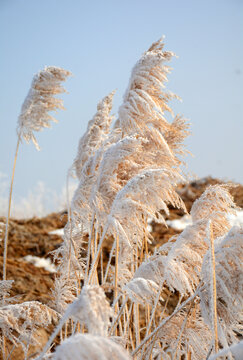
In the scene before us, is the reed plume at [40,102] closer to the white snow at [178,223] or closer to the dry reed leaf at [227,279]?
the dry reed leaf at [227,279]

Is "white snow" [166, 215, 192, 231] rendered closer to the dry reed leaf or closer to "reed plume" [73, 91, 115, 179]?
"reed plume" [73, 91, 115, 179]

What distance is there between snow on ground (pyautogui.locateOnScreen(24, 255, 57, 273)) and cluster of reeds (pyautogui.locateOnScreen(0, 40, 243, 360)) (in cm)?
355

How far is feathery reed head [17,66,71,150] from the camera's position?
407cm

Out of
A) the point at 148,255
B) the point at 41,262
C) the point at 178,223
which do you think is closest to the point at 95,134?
the point at 148,255

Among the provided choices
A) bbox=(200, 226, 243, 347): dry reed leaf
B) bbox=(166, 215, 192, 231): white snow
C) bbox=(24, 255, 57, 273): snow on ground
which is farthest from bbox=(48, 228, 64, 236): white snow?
bbox=(200, 226, 243, 347): dry reed leaf

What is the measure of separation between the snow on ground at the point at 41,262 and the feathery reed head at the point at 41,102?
134 inches

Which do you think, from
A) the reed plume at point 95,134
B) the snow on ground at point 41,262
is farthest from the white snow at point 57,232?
the reed plume at point 95,134

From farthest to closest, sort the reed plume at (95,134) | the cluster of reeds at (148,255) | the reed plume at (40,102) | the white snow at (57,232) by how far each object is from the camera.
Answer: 1. the white snow at (57,232)
2. the reed plume at (40,102)
3. the reed plume at (95,134)
4. the cluster of reeds at (148,255)

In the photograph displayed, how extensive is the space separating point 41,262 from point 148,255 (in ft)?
15.5

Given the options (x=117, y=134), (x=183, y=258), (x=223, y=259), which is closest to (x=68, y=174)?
(x=117, y=134)

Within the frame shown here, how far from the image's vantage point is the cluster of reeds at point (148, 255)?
78.9 inches

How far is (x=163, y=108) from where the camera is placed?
3.47 meters

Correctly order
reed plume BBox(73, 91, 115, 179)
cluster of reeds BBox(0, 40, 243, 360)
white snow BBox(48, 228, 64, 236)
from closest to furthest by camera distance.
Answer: cluster of reeds BBox(0, 40, 243, 360) → reed plume BBox(73, 91, 115, 179) → white snow BBox(48, 228, 64, 236)

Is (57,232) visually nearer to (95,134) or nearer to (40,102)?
(40,102)
